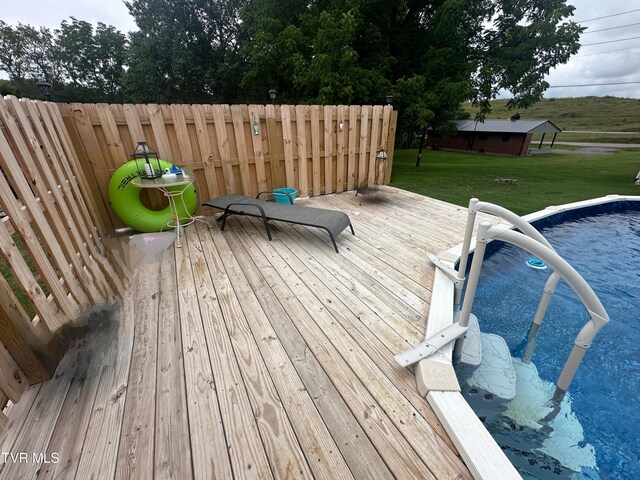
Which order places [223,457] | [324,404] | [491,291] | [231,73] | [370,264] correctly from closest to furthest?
[223,457] → [324,404] → [370,264] → [491,291] → [231,73]

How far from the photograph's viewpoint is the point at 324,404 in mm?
1500

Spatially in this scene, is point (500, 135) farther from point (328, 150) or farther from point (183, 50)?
point (183, 50)

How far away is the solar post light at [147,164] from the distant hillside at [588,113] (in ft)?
149

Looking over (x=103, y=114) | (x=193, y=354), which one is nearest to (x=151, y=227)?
(x=103, y=114)

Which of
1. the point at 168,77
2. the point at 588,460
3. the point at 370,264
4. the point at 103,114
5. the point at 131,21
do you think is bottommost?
the point at 588,460

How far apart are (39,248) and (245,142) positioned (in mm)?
3290

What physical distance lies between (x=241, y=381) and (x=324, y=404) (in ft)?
1.75

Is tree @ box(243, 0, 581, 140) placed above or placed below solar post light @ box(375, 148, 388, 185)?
above

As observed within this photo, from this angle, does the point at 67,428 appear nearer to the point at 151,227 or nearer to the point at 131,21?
the point at 151,227

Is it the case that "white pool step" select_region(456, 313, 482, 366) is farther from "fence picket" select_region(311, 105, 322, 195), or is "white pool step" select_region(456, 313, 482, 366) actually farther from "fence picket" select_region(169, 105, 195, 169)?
"fence picket" select_region(169, 105, 195, 169)

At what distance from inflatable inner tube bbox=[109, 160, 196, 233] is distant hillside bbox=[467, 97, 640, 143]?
45.6m

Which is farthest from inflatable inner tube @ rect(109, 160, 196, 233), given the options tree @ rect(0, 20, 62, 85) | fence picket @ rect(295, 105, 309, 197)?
tree @ rect(0, 20, 62, 85)

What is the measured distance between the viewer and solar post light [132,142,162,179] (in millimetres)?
3323

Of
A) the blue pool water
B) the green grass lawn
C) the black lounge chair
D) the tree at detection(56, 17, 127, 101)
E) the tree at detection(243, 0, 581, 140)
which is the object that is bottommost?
the blue pool water
